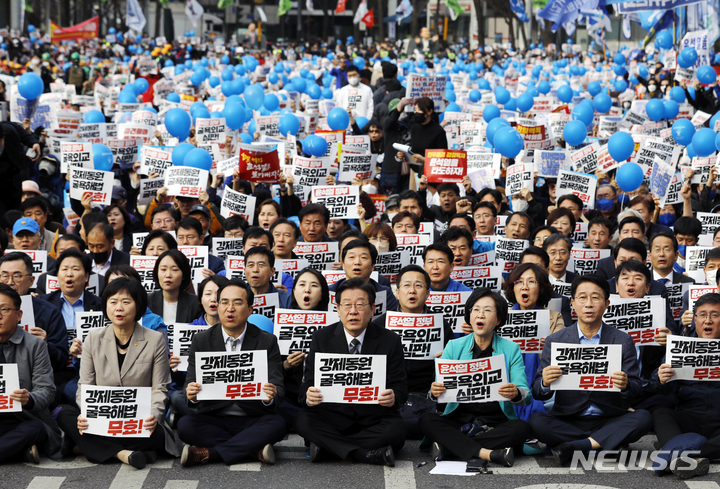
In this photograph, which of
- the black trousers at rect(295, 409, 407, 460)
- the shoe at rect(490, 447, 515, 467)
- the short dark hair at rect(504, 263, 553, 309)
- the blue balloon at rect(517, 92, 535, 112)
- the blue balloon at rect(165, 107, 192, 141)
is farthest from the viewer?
the blue balloon at rect(517, 92, 535, 112)

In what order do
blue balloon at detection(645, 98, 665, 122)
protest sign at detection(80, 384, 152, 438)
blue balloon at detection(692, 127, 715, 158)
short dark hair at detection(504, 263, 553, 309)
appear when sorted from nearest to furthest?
1. protest sign at detection(80, 384, 152, 438)
2. short dark hair at detection(504, 263, 553, 309)
3. blue balloon at detection(692, 127, 715, 158)
4. blue balloon at detection(645, 98, 665, 122)

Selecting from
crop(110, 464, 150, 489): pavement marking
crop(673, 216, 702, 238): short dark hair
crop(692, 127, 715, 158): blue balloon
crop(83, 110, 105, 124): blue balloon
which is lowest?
crop(110, 464, 150, 489): pavement marking

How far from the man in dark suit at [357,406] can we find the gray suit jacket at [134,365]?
0.88m

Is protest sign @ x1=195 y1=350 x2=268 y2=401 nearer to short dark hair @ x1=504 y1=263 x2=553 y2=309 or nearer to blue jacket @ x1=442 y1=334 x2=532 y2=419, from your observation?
blue jacket @ x1=442 y1=334 x2=532 y2=419

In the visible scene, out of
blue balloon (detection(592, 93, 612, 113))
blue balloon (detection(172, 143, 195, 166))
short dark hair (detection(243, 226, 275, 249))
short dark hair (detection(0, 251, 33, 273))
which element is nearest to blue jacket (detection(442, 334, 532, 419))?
short dark hair (detection(243, 226, 275, 249))

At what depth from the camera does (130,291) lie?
6.03m

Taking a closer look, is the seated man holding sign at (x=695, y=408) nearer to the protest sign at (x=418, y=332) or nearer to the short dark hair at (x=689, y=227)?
the protest sign at (x=418, y=332)

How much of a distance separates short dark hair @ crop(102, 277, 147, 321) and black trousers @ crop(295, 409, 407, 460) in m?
1.22

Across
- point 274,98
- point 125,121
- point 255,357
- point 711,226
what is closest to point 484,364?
point 255,357

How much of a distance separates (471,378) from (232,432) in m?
1.56

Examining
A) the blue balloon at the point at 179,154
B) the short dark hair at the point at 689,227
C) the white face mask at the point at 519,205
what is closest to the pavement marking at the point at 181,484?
the short dark hair at the point at 689,227

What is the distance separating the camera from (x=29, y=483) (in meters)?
5.62

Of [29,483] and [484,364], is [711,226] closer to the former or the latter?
[484,364]

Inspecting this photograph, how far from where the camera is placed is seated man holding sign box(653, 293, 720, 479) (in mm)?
5930
